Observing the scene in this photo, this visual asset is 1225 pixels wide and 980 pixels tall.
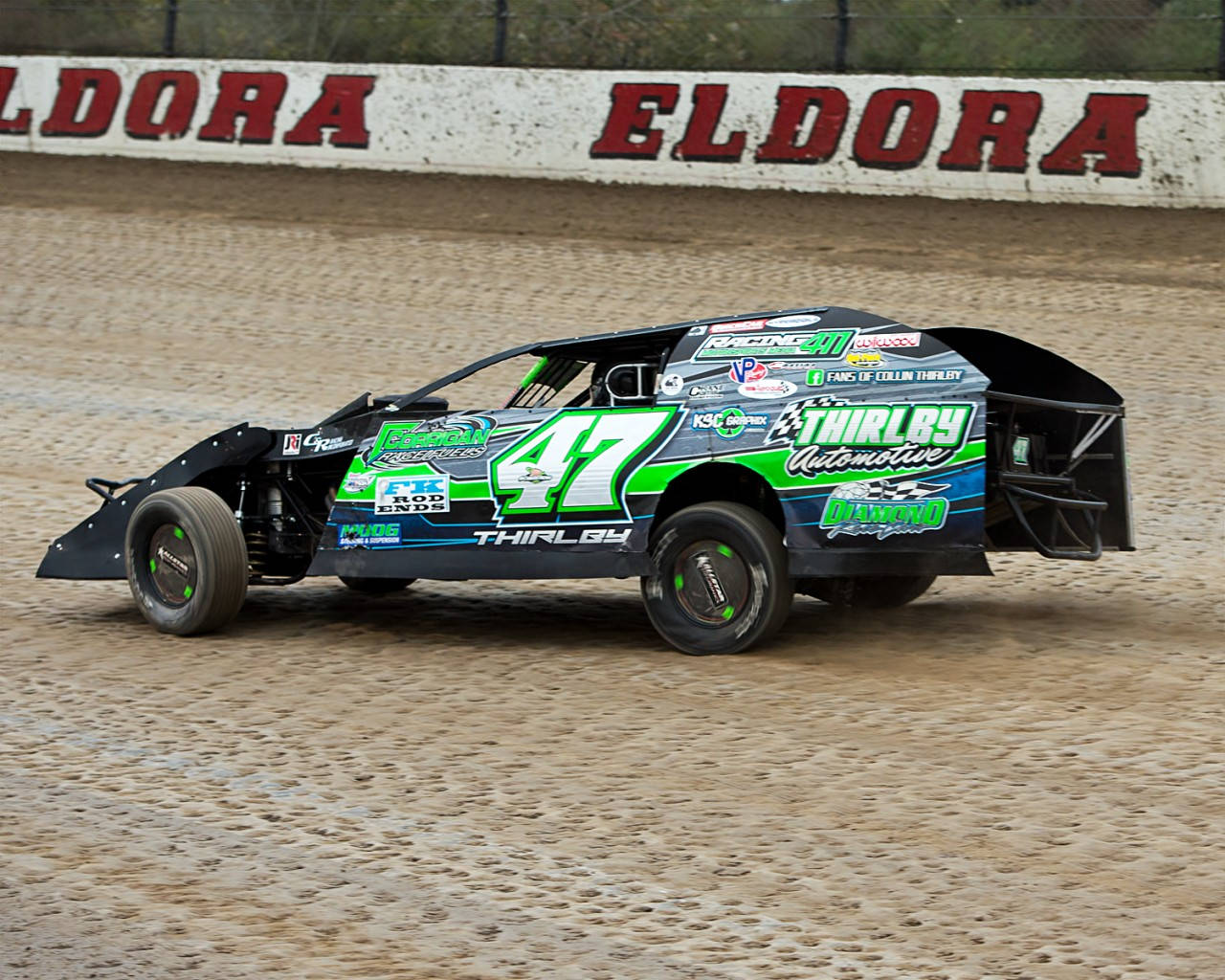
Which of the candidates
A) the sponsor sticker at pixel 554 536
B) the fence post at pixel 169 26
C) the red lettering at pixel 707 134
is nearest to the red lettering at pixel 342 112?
the fence post at pixel 169 26

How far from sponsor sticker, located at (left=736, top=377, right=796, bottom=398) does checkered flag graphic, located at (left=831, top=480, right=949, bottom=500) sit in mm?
488

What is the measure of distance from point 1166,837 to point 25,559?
699cm

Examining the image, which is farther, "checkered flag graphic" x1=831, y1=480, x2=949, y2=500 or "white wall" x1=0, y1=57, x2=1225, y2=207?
"white wall" x1=0, y1=57, x2=1225, y2=207

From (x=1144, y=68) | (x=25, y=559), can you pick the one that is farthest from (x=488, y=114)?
(x=25, y=559)

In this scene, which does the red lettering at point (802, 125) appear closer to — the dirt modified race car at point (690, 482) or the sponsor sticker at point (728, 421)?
the dirt modified race car at point (690, 482)

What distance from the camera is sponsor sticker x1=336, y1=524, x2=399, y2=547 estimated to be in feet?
26.7

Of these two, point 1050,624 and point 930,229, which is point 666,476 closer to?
point 1050,624

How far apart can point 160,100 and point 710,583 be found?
1805 centimetres

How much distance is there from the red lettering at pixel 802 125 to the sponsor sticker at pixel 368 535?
42.7 feet

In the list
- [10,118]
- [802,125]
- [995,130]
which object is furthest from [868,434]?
[10,118]

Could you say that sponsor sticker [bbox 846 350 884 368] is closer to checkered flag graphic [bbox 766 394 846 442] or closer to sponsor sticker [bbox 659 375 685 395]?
checkered flag graphic [bbox 766 394 846 442]

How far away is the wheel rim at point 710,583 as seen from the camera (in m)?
7.52

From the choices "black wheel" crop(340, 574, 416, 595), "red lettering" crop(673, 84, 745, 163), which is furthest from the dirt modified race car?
"red lettering" crop(673, 84, 745, 163)

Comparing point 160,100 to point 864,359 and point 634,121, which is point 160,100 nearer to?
A: point 634,121
